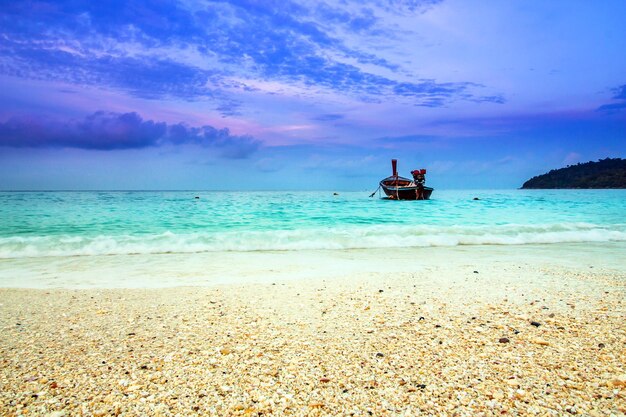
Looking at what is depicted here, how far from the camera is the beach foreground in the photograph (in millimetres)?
2598

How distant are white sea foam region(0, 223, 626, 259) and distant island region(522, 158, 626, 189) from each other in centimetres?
15163

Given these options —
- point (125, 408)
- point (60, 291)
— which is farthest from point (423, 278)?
Result: point (60, 291)

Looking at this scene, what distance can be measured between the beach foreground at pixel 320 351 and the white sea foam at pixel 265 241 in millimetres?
6534

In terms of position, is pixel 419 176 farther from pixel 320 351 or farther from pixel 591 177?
pixel 591 177

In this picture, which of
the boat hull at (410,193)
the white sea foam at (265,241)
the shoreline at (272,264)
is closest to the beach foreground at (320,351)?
the shoreline at (272,264)

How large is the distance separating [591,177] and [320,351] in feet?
573

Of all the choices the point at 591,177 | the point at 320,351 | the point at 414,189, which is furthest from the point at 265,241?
the point at 591,177

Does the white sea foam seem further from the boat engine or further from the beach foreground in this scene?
the boat engine

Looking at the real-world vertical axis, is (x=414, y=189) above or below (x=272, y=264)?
above

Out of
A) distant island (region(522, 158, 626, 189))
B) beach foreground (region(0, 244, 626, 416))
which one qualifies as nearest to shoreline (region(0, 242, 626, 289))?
beach foreground (region(0, 244, 626, 416))

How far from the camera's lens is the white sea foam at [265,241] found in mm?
12078

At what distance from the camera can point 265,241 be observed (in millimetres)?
13445

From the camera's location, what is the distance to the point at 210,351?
346cm

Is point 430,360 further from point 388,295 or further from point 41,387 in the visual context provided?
point 41,387
